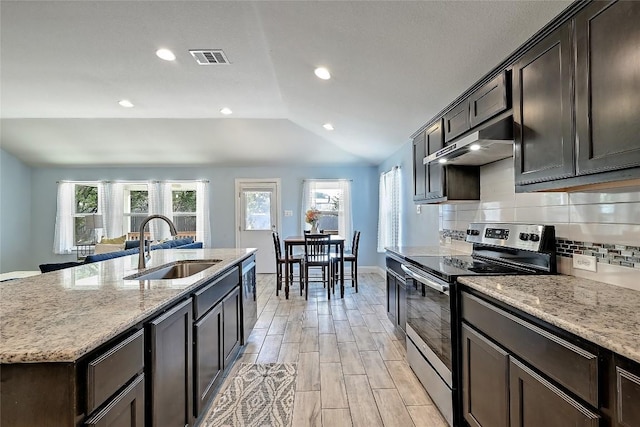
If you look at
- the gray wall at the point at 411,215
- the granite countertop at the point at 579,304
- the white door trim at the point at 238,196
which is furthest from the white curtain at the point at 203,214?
the granite countertop at the point at 579,304

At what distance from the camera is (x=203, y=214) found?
6.63 m

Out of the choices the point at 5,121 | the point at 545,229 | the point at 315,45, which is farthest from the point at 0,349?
the point at 5,121

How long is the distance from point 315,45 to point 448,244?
2.23m

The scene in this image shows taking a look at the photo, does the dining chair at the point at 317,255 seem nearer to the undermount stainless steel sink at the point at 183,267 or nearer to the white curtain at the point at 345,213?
the white curtain at the point at 345,213

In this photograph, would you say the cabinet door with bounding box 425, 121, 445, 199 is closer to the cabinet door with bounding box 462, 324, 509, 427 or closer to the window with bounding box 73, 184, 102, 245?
the cabinet door with bounding box 462, 324, 509, 427

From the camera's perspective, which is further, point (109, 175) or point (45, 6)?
point (109, 175)

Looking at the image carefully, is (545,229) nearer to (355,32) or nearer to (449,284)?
(449,284)

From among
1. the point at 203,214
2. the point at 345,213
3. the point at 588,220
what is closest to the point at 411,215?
the point at 345,213

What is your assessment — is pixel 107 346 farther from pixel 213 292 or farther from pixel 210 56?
pixel 210 56

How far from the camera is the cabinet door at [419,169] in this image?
305 cm

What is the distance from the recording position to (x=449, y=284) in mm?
1748

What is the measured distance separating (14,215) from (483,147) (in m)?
8.31

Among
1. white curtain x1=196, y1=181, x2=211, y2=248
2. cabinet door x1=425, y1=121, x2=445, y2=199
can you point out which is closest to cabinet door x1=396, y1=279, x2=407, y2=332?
cabinet door x1=425, y1=121, x2=445, y2=199

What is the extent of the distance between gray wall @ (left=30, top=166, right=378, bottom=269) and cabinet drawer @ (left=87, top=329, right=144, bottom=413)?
5.51 m
